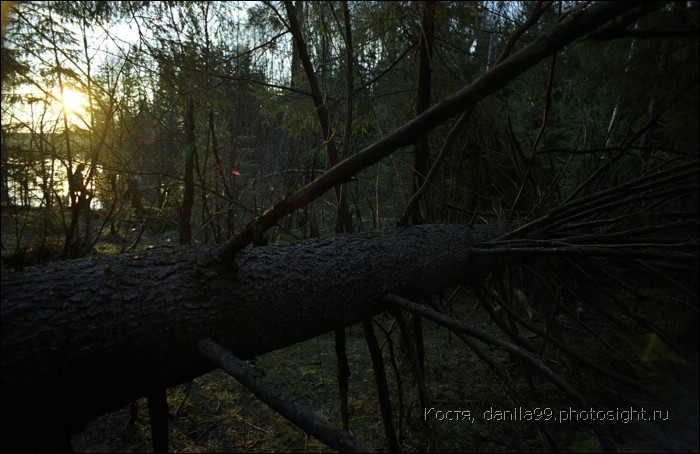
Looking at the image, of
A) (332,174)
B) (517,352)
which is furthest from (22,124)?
(517,352)

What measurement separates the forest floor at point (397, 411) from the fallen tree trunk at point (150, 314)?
535mm

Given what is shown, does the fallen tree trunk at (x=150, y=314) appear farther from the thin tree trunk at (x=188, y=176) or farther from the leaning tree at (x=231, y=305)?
the thin tree trunk at (x=188, y=176)

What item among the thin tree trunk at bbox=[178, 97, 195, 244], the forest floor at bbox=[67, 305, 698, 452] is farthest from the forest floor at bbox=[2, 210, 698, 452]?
→ the thin tree trunk at bbox=[178, 97, 195, 244]

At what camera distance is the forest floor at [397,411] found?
7.54ft

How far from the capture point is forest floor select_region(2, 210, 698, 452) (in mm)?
2297

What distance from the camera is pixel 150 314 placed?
4.28ft

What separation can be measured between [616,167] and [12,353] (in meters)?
4.99

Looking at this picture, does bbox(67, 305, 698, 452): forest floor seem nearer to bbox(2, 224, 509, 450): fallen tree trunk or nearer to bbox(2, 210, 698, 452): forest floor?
bbox(2, 210, 698, 452): forest floor

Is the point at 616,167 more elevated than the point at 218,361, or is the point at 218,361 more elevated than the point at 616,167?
the point at 616,167

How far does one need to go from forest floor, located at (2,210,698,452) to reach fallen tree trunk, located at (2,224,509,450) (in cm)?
53

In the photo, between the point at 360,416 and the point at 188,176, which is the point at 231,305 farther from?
the point at 188,176

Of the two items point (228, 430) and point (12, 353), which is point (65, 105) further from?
point (228, 430)

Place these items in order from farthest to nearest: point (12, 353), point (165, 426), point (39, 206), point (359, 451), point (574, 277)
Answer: point (574, 277), point (39, 206), point (165, 426), point (12, 353), point (359, 451)

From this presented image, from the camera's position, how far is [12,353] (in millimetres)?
1067
